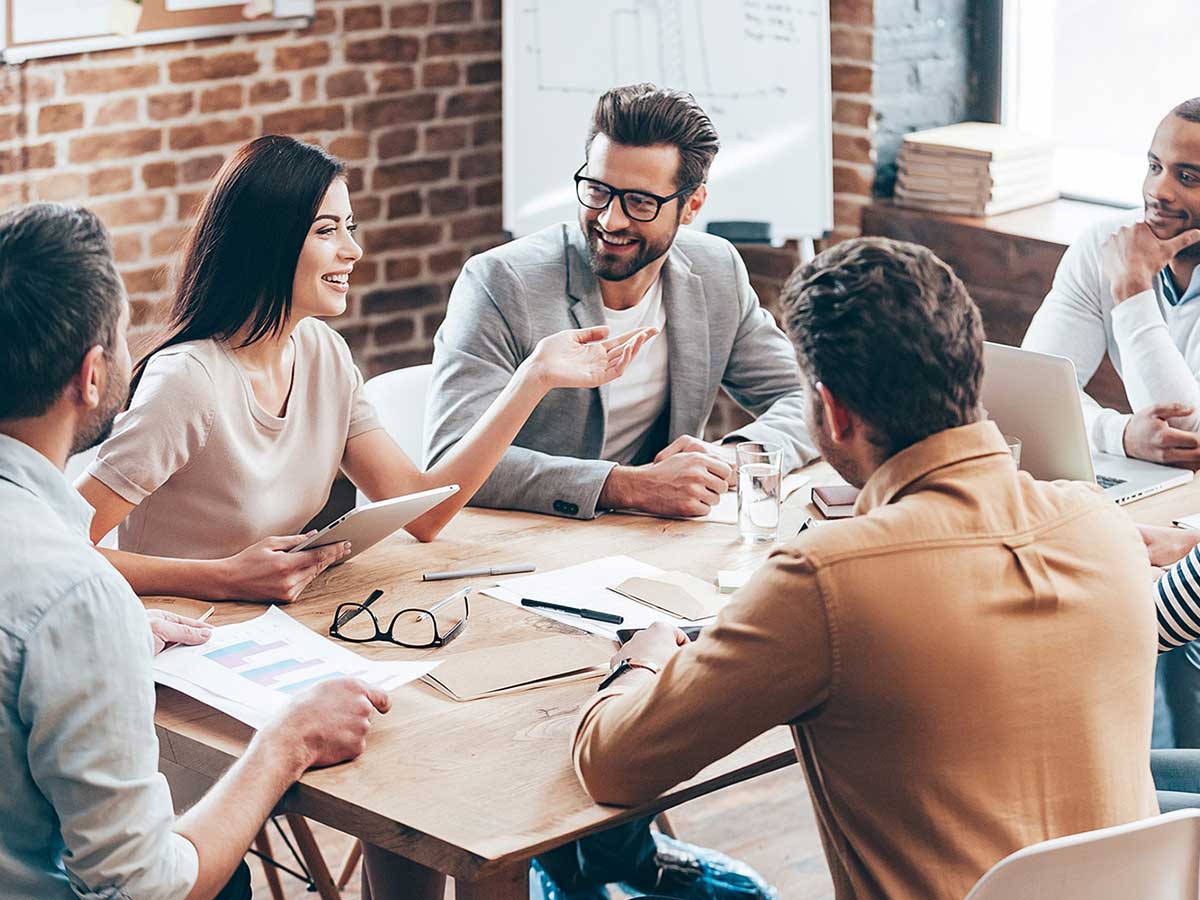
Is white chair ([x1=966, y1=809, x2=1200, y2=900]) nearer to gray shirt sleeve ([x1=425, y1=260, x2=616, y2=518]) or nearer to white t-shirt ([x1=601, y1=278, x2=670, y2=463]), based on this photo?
gray shirt sleeve ([x1=425, y1=260, x2=616, y2=518])

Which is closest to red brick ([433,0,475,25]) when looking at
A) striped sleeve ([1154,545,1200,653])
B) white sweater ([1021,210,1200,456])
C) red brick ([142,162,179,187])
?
red brick ([142,162,179,187])

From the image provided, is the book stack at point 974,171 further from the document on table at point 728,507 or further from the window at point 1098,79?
the document on table at point 728,507

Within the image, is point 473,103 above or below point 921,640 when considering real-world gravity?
above

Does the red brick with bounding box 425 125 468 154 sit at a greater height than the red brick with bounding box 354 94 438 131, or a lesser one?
lesser

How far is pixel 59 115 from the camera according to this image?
11.6 feet

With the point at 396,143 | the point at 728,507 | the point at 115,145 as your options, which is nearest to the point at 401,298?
the point at 396,143

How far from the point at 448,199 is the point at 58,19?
117cm

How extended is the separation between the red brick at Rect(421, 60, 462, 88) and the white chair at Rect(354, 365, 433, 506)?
1.57 metres

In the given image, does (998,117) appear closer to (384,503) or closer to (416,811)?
(384,503)

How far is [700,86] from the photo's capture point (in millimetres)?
3887

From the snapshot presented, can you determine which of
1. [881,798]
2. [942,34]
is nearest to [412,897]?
[881,798]

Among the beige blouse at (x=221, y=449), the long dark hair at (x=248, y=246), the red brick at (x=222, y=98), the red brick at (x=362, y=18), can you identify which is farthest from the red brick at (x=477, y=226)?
the long dark hair at (x=248, y=246)

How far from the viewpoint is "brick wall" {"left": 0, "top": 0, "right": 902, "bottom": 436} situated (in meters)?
3.57

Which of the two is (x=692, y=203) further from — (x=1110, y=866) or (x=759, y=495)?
(x=1110, y=866)
